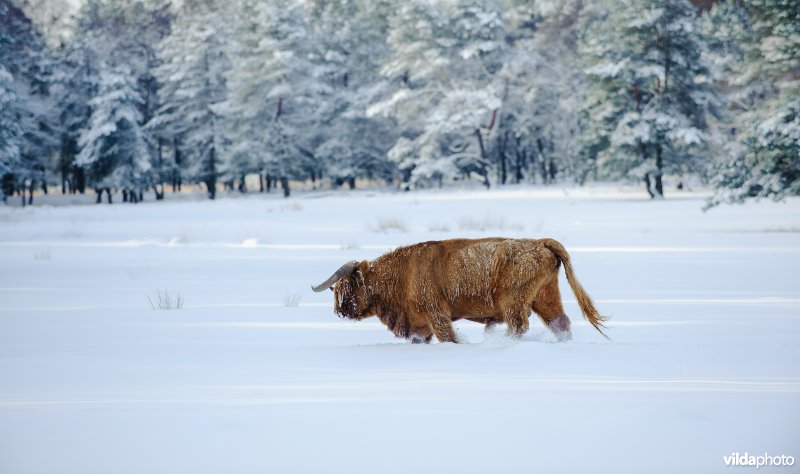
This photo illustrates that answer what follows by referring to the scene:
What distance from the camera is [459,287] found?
23.8ft

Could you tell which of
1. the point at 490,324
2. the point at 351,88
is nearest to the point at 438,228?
the point at 490,324

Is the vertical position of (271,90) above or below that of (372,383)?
above

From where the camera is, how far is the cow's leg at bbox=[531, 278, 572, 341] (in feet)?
23.7

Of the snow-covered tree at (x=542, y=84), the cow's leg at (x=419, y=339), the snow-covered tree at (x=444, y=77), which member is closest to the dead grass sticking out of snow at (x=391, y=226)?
the cow's leg at (x=419, y=339)

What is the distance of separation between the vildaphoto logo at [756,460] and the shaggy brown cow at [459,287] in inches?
114

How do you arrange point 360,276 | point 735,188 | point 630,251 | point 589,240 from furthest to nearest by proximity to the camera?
point 735,188 → point 589,240 → point 630,251 → point 360,276

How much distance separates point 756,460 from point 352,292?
4.16 m

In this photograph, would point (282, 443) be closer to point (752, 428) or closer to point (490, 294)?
point (752, 428)

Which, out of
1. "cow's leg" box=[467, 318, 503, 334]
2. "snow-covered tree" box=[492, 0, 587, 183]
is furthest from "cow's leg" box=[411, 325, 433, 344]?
"snow-covered tree" box=[492, 0, 587, 183]

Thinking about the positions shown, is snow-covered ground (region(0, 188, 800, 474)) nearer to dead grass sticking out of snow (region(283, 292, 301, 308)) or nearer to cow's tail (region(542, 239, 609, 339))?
dead grass sticking out of snow (region(283, 292, 301, 308))

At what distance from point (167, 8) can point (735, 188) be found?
64.1m

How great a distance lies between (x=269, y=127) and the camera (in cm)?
5928

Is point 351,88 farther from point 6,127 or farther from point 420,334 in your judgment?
point 420,334

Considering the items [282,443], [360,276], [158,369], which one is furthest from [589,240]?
[282,443]
